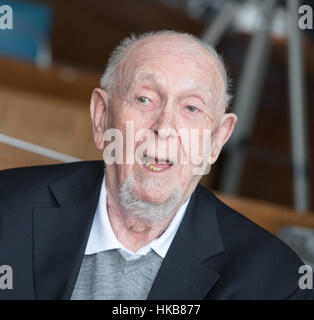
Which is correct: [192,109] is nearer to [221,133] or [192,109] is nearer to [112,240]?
[221,133]

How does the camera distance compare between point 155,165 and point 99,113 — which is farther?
point 99,113

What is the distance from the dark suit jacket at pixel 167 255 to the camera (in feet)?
2.64

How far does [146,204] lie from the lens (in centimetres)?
79

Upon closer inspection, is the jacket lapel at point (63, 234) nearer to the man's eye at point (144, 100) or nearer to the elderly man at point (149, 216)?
the elderly man at point (149, 216)

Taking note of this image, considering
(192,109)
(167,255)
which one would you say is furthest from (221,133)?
(167,255)

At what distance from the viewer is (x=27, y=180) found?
0.90 metres

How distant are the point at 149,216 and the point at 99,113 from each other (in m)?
0.16

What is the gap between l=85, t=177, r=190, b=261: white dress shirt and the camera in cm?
84

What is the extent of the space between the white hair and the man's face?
0.01 metres

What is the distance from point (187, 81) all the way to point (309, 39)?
7.38 feet

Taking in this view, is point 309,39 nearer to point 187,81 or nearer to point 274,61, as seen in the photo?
point 274,61

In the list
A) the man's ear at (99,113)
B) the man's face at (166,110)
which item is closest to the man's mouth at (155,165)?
the man's face at (166,110)
